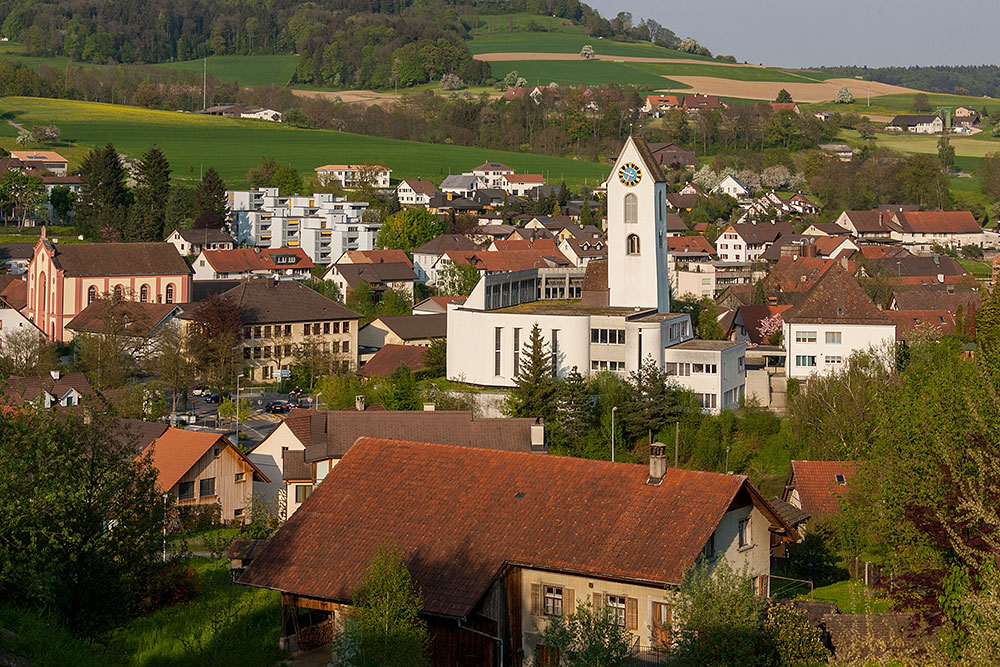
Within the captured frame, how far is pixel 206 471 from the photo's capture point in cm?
3853

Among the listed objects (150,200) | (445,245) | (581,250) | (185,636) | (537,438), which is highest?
(150,200)

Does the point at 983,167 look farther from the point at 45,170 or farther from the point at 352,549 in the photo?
the point at 352,549

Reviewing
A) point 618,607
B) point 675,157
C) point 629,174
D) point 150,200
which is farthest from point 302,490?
point 675,157

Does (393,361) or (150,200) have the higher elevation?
(150,200)

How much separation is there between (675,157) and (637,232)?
296 ft

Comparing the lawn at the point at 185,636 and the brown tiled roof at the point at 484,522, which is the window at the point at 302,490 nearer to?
the lawn at the point at 185,636

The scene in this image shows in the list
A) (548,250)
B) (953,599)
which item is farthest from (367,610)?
(548,250)

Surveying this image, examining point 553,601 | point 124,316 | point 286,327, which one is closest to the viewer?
point 553,601

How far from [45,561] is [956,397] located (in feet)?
53.5

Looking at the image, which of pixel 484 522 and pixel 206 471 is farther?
pixel 206 471

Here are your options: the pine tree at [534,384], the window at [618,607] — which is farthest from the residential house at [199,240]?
the window at [618,607]

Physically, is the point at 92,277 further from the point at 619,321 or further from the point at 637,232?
the point at 619,321

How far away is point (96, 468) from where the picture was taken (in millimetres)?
22297

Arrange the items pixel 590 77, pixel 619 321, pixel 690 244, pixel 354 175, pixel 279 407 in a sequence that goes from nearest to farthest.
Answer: pixel 619 321 → pixel 279 407 → pixel 690 244 → pixel 354 175 → pixel 590 77
